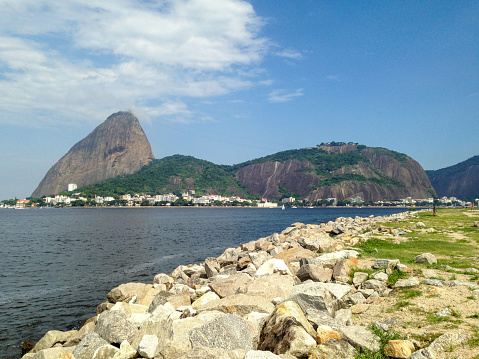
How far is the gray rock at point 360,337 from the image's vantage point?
222 inches

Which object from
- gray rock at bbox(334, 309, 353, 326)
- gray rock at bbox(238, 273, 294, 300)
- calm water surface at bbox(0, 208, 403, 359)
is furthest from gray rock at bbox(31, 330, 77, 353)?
gray rock at bbox(334, 309, 353, 326)

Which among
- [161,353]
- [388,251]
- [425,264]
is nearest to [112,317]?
[161,353]

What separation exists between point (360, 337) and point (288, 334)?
52.7 inches

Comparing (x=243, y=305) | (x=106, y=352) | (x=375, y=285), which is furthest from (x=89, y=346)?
(x=375, y=285)

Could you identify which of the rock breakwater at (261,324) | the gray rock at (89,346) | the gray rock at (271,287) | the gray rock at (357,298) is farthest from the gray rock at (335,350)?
the gray rock at (89,346)

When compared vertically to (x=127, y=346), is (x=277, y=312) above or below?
above

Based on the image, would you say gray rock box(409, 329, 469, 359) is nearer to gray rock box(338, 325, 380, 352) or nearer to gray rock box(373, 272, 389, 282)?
gray rock box(338, 325, 380, 352)

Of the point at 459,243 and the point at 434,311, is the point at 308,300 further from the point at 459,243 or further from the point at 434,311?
the point at 459,243

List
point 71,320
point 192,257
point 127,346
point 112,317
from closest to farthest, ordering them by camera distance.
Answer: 1. point 127,346
2. point 112,317
3. point 71,320
4. point 192,257

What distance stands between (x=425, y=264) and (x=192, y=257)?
72.1ft

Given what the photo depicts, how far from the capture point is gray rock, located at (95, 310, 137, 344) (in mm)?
7977

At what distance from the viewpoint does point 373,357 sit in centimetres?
536

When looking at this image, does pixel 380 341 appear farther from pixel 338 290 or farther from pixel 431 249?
pixel 431 249

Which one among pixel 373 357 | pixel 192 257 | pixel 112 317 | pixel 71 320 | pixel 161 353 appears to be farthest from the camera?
pixel 192 257
